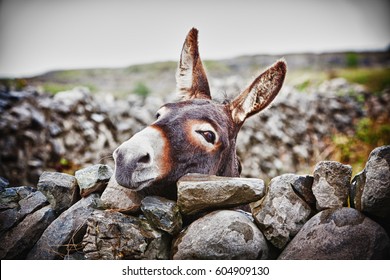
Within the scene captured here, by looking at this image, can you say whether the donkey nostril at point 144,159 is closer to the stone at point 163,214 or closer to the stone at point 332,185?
the stone at point 163,214

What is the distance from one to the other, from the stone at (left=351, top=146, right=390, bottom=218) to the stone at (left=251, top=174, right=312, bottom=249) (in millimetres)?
296

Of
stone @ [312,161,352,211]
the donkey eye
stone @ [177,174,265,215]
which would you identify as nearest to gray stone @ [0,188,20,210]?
stone @ [177,174,265,215]

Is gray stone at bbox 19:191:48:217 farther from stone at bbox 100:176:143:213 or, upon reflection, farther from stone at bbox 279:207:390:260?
stone at bbox 279:207:390:260

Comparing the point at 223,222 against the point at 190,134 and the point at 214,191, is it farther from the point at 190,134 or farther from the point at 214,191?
the point at 190,134

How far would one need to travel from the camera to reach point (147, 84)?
449 inches

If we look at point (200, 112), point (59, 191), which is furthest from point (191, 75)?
point (59, 191)

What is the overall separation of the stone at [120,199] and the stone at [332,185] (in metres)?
1.02

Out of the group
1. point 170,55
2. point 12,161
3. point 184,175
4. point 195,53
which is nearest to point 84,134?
point 12,161

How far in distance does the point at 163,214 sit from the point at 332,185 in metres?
0.93

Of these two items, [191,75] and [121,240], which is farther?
[191,75]

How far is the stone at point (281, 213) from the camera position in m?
1.79

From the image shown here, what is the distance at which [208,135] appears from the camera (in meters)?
1.98
